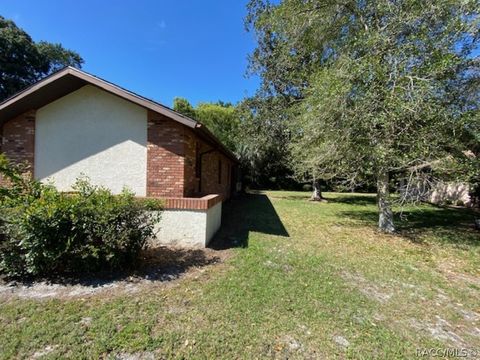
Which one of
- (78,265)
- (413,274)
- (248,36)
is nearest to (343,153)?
(413,274)

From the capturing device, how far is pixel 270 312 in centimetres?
346

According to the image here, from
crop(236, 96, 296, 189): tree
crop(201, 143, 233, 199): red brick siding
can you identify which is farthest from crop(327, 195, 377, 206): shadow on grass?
crop(201, 143, 233, 199): red brick siding

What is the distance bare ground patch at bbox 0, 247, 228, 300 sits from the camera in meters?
3.78

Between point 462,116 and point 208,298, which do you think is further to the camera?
point 462,116

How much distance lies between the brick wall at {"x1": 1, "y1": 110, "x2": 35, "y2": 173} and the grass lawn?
4.87 meters

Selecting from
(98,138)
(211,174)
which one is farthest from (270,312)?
(211,174)

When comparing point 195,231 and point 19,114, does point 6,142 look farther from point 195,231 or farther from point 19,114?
point 195,231

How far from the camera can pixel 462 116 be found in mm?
7012

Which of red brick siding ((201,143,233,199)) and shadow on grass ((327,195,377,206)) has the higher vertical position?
red brick siding ((201,143,233,199))

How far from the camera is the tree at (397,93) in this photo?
6.90 metres

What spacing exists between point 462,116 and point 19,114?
471 inches

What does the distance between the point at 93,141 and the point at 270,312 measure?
612 cm

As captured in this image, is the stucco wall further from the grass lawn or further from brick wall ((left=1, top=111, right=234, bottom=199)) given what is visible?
brick wall ((left=1, top=111, right=234, bottom=199))

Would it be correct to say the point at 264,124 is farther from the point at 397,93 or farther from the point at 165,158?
the point at 165,158
